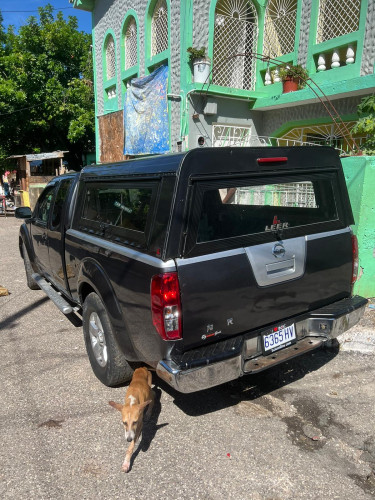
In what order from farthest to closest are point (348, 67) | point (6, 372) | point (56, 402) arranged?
point (348, 67) → point (6, 372) → point (56, 402)

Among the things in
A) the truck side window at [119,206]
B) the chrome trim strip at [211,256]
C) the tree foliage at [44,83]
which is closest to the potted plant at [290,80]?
the truck side window at [119,206]

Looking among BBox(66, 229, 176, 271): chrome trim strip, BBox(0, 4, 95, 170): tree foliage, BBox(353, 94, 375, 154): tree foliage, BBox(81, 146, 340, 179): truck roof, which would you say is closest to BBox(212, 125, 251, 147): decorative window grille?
BBox(353, 94, 375, 154): tree foliage

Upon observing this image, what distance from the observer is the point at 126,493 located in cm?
230

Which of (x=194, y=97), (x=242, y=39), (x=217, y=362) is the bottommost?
(x=217, y=362)

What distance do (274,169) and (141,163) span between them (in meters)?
1.00

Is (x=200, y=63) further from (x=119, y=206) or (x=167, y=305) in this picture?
(x=167, y=305)

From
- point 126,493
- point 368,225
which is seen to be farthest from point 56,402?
point 368,225

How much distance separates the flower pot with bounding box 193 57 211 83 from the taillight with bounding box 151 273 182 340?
6591 millimetres

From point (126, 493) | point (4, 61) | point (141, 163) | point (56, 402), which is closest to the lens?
point (126, 493)

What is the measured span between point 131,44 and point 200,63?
13.3 ft

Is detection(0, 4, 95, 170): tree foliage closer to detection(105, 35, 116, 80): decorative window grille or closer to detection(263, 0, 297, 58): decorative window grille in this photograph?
detection(105, 35, 116, 80): decorative window grille

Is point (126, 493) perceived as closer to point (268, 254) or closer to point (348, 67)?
point (268, 254)

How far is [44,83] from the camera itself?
59.0ft

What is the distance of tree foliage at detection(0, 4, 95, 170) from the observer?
17.3 m
